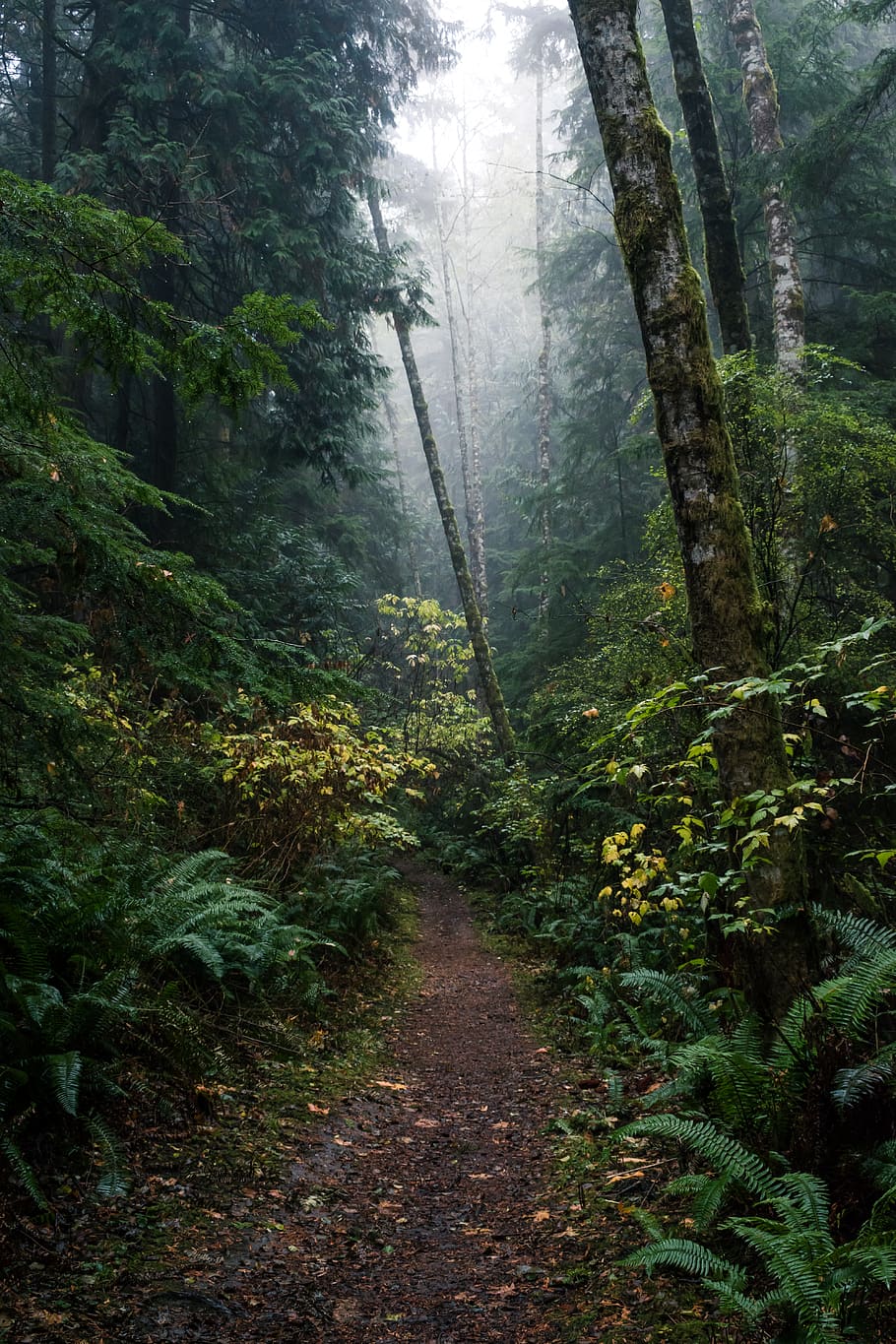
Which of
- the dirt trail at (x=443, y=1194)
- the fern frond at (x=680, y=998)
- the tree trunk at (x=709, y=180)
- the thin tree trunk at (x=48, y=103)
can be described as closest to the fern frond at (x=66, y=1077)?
the dirt trail at (x=443, y=1194)

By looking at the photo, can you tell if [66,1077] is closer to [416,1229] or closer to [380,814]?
[416,1229]

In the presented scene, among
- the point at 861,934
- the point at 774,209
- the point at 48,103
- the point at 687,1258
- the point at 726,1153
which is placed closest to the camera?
the point at 687,1258

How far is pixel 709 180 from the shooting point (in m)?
7.74

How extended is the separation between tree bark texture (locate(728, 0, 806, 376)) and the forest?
0.26ft

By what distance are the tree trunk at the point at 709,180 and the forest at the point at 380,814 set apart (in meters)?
0.04

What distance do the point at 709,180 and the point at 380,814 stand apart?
7600 mm

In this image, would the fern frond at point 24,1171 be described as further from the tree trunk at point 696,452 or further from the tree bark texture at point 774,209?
the tree bark texture at point 774,209

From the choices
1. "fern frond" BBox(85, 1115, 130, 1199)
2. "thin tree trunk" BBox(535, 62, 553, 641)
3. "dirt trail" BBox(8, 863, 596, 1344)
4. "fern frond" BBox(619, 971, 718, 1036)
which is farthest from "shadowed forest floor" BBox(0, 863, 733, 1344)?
"thin tree trunk" BBox(535, 62, 553, 641)

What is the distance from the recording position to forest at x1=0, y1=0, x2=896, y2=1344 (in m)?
3.01

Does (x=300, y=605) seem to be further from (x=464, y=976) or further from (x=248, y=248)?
(x=464, y=976)

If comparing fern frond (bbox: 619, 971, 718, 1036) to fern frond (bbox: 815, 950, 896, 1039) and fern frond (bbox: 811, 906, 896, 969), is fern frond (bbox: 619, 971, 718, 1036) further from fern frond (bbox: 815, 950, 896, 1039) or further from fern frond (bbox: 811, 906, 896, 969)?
fern frond (bbox: 815, 950, 896, 1039)

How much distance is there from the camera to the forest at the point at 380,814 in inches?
118

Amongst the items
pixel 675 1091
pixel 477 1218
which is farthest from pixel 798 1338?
pixel 477 1218

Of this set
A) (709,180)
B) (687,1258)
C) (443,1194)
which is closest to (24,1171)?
(443,1194)
